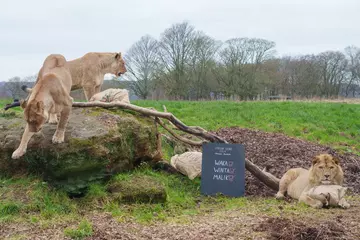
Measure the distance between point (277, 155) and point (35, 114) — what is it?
22.9ft

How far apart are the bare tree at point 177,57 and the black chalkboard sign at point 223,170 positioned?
31754 millimetres

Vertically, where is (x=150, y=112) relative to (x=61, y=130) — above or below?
above

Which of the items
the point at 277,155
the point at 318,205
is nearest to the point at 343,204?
the point at 318,205

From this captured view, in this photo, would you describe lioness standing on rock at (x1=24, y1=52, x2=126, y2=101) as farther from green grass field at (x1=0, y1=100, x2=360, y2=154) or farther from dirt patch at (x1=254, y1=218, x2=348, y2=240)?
green grass field at (x1=0, y1=100, x2=360, y2=154)

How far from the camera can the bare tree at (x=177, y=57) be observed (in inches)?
1625

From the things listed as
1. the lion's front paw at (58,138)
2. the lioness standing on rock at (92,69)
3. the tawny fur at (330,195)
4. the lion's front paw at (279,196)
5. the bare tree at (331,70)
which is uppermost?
the bare tree at (331,70)

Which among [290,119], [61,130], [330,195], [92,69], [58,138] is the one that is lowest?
[330,195]

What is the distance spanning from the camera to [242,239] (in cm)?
553

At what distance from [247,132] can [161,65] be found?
30709 millimetres

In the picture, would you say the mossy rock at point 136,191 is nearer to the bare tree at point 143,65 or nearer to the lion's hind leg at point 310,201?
the lion's hind leg at point 310,201

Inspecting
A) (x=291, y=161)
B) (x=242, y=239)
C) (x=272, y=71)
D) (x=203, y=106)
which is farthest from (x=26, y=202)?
(x=272, y=71)

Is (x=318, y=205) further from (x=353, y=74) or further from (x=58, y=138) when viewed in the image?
(x=353, y=74)

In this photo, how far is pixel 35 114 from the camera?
595cm

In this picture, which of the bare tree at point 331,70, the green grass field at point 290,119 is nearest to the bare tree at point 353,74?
the bare tree at point 331,70
